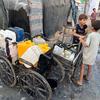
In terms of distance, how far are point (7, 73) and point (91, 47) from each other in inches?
55.9

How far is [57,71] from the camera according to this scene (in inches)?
128

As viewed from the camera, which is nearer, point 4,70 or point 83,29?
point 4,70

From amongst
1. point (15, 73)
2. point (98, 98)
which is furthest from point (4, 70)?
point (98, 98)

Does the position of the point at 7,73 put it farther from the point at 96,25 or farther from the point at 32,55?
the point at 96,25

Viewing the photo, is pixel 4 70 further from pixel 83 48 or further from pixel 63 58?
pixel 83 48

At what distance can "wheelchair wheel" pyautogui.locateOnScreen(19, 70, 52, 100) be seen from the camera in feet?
8.45

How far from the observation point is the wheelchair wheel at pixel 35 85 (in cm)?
258

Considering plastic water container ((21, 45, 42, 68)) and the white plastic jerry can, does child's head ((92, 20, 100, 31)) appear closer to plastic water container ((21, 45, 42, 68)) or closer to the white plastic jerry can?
plastic water container ((21, 45, 42, 68))

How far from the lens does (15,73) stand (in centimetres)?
288

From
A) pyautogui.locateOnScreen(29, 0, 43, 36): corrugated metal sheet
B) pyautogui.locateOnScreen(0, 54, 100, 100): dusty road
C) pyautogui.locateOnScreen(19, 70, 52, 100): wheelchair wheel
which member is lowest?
pyautogui.locateOnScreen(0, 54, 100, 100): dusty road

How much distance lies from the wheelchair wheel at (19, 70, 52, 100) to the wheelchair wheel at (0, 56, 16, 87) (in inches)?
6.3

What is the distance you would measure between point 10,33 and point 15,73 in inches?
25.1

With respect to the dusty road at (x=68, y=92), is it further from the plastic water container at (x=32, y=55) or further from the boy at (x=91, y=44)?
the plastic water container at (x=32, y=55)

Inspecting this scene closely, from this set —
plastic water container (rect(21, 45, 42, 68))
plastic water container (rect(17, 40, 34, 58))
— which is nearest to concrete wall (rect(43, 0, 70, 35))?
plastic water container (rect(17, 40, 34, 58))
